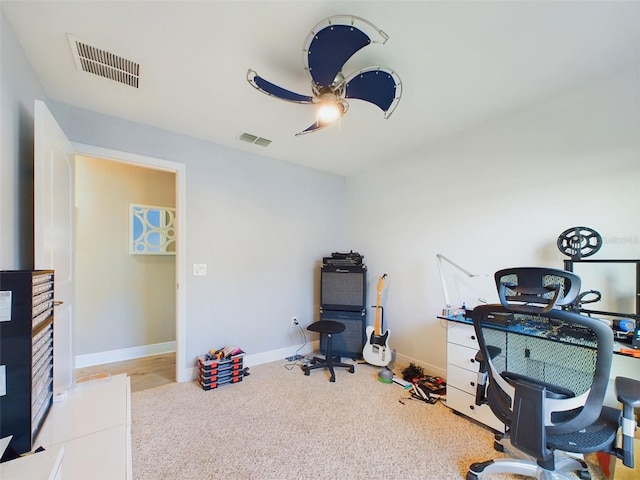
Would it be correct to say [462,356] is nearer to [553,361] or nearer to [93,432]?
[553,361]

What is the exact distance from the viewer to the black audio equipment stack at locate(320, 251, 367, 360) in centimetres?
323

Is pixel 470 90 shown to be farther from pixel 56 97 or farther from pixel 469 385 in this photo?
pixel 56 97

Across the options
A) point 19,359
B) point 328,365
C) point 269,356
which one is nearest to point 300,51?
point 19,359

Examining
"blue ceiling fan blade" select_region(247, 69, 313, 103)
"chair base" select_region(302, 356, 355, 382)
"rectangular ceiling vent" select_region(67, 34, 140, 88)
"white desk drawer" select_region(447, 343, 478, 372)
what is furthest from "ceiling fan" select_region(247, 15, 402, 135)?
"chair base" select_region(302, 356, 355, 382)

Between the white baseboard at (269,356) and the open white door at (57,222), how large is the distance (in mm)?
1006

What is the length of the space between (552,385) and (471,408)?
0.96 meters

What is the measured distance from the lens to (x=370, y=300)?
3.50 meters

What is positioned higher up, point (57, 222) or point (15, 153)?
point (15, 153)

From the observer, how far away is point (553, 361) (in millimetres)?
1324

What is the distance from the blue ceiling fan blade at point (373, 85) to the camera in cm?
151

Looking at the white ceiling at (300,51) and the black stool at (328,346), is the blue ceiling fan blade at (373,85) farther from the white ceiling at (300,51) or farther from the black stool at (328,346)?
the black stool at (328,346)

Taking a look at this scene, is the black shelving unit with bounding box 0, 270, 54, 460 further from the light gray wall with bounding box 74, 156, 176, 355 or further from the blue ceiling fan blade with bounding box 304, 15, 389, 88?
the light gray wall with bounding box 74, 156, 176, 355

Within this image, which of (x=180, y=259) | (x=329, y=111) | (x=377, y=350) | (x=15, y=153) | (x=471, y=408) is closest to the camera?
(x=15, y=153)

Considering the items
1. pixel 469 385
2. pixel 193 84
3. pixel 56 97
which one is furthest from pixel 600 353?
Result: pixel 56 97
